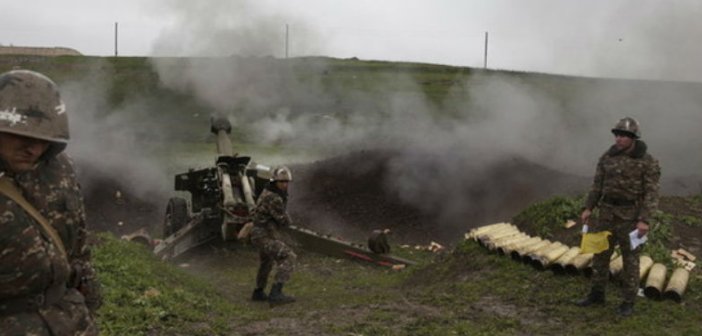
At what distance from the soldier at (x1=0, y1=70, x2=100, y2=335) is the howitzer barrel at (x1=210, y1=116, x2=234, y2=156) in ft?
33.4

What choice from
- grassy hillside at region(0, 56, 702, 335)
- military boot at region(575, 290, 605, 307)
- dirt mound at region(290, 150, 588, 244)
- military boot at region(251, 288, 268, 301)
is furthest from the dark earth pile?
military boot at region(575, 290, 605, 307)

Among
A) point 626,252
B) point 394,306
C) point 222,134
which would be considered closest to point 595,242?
point 626,252

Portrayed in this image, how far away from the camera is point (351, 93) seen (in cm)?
2861

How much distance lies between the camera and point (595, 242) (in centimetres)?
645

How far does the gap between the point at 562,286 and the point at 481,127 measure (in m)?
12.4

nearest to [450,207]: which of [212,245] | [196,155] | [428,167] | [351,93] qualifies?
[428,167]

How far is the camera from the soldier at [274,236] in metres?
7.94

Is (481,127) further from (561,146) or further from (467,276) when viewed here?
(467,276)

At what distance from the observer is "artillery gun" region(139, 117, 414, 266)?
11.0 meters

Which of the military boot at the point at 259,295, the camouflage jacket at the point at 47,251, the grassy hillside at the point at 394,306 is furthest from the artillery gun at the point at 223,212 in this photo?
the camouflage jacket at the point at 47,251

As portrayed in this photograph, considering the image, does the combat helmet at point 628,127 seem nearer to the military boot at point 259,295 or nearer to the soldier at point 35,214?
the military boot at point 259,295

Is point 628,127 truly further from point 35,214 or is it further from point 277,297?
point 35,214

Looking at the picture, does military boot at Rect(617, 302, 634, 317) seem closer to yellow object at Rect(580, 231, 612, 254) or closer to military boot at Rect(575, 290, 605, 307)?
military boot at Rect(575, 290, 605, 307)

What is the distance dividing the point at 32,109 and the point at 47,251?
1.68 feet
